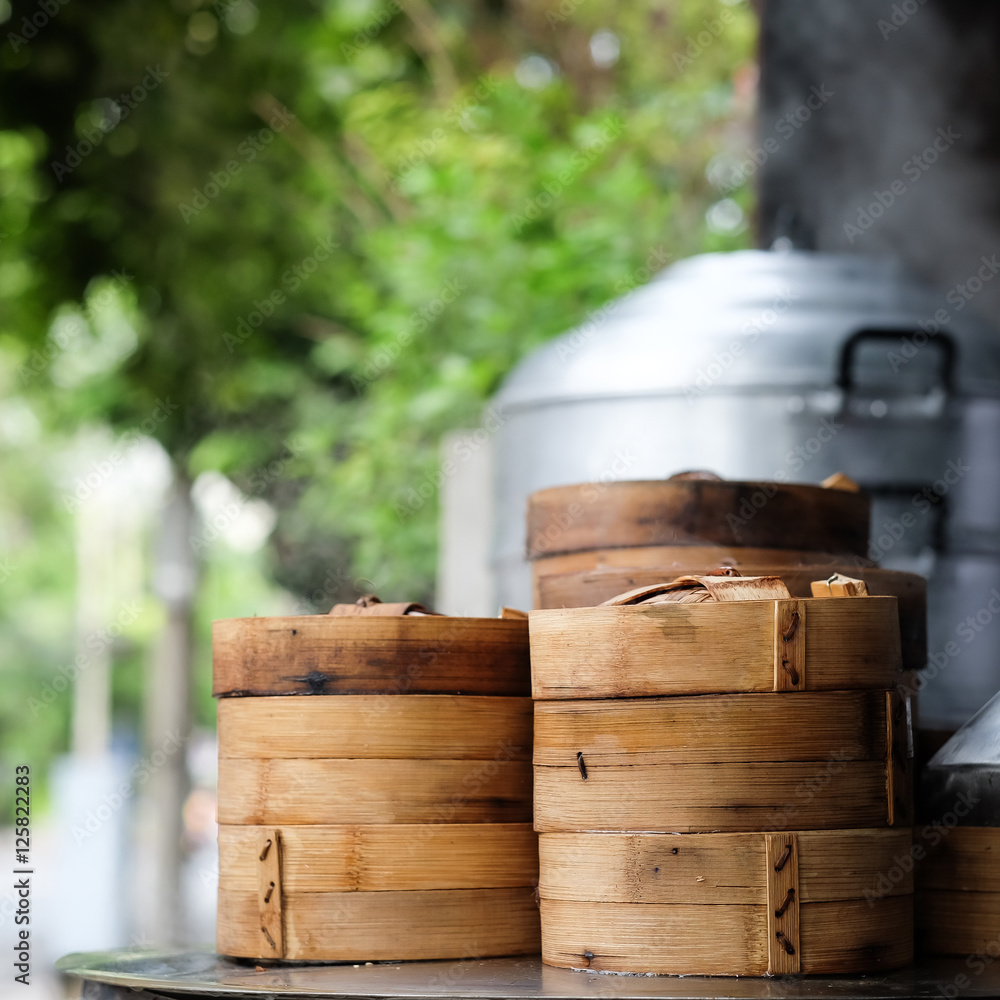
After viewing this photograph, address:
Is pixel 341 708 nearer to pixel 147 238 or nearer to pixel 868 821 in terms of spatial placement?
pixel 868 821

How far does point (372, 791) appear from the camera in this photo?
9.79ft

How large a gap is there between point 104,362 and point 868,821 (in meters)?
12.8

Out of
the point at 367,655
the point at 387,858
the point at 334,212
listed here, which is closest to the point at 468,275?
the point at 334,212

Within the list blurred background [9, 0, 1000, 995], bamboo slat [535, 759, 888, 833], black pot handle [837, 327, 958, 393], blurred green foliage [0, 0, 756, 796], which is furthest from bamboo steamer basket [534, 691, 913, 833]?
blurred green foliage [0, 0, 756, 796]

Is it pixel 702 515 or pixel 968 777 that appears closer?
pixel 968 777

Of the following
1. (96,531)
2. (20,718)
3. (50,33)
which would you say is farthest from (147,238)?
(20,718)

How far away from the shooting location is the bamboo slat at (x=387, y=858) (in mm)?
2973

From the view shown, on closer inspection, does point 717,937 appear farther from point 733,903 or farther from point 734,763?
point 734,763

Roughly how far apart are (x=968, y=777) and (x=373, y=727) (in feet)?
4.15

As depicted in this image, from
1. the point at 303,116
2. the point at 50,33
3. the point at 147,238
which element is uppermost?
the point at 303,116

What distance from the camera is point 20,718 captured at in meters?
47.0

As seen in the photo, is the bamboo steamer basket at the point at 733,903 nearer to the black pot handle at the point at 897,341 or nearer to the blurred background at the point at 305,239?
the black pot handle at the point at 897,341

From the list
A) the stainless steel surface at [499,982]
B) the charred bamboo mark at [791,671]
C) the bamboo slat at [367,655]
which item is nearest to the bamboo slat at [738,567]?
the bamboo slat at [367,655]

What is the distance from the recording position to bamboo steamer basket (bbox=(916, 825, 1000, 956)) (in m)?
3.04
